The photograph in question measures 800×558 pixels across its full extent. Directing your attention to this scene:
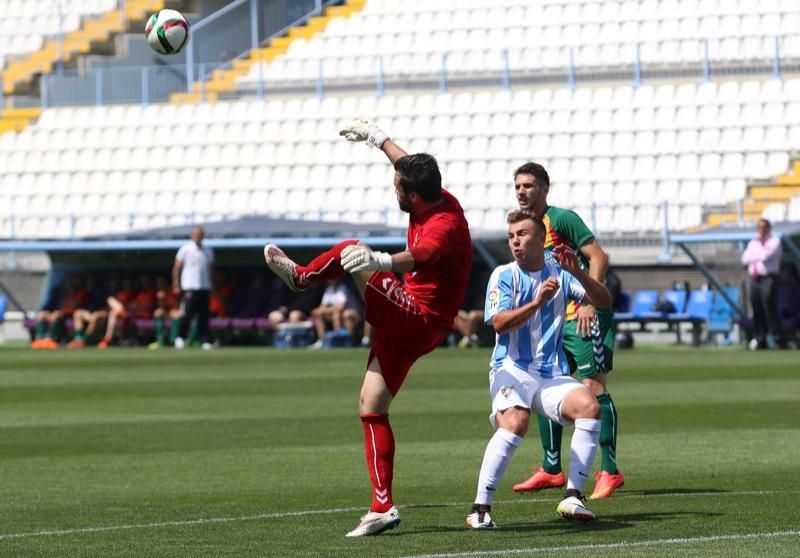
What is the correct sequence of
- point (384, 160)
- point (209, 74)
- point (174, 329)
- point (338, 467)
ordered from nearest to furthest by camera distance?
point (338, 467) → point (174, 329) → point (384, 160) → point (209, 74)

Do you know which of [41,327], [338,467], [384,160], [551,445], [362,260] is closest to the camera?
[362,260]

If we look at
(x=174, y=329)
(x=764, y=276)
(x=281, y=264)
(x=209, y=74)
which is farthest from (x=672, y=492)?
(x=209, y=74)

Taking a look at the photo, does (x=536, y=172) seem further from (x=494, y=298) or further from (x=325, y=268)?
(x=325, y=268)

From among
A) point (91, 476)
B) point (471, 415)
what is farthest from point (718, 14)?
point (91, 476)

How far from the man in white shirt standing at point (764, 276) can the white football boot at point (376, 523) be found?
1684 cm

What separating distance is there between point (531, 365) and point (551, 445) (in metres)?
Result: 1.82

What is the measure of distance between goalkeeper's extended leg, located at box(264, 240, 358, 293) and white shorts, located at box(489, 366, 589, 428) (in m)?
1.01

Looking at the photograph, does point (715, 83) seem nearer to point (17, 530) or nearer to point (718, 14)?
point (718, 14)

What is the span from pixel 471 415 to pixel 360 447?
8.44 ft

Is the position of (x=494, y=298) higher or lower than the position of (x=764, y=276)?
higher

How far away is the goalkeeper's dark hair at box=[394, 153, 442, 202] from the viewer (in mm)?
8172

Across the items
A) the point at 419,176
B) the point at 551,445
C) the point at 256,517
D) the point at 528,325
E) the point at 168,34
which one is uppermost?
the point at 168,34

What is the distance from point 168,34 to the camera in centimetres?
1291

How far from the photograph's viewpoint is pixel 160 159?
35562mm
